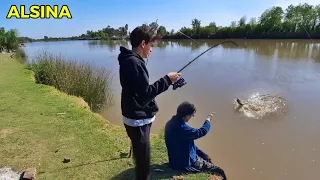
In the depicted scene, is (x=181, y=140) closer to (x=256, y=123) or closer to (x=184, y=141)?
(x=184, y=141)

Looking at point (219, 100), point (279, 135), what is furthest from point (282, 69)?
point (279, 135)

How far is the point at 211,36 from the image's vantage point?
49.0m

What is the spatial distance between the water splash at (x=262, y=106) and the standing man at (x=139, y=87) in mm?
5421

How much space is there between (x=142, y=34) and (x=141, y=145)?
3.08ft

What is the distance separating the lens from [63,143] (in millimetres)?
4125

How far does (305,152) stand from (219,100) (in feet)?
12.4

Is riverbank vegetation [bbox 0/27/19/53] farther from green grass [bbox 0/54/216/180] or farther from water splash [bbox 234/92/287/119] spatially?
water splash [bbox 234/92/287/119]

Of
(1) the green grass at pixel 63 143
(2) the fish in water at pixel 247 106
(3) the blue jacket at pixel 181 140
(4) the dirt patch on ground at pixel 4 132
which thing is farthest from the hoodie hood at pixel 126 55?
(2) the fish in water at pixel 247 106

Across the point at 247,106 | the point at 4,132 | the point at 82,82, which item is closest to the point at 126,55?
the point at 4,132

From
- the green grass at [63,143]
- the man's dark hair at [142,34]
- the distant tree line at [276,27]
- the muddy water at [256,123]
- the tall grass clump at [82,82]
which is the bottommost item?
the muddy water at [256,123]

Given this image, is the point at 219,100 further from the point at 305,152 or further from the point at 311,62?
the point at 311,62

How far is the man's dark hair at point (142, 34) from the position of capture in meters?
1.97

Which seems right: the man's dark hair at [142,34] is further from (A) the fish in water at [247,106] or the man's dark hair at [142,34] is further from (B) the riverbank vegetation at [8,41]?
(B) the riverbank vegetation at [8,41]

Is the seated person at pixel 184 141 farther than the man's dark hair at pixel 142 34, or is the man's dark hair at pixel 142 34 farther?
the seated person at pixel 184 141
